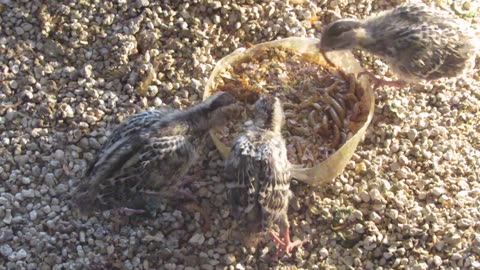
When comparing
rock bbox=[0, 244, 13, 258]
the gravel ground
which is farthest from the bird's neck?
rock bbox=[0, 244, 13, 258]

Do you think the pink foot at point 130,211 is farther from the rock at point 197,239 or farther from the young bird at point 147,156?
the rock at point 197,239

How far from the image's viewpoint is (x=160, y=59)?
545 centimetres

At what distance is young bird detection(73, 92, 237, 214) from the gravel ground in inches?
8.6

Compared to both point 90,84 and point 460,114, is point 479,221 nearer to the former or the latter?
point 460,114

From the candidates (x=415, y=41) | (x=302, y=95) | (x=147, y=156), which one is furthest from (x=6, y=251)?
(x=415, y=41)

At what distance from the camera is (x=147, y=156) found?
468cm

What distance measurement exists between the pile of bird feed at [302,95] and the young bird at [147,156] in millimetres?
290

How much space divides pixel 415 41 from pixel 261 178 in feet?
4.50

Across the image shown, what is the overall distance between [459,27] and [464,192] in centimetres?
99

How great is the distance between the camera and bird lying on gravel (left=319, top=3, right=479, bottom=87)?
5273 millimetres

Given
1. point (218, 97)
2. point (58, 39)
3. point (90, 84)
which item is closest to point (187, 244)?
point (218, 97)

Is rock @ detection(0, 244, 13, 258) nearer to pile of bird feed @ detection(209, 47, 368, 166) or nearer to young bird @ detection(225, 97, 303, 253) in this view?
young bird @ detection(225, 97, 303, 253)

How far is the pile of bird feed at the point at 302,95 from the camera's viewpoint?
5.27 meters

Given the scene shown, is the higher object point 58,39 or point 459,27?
point 58,39
